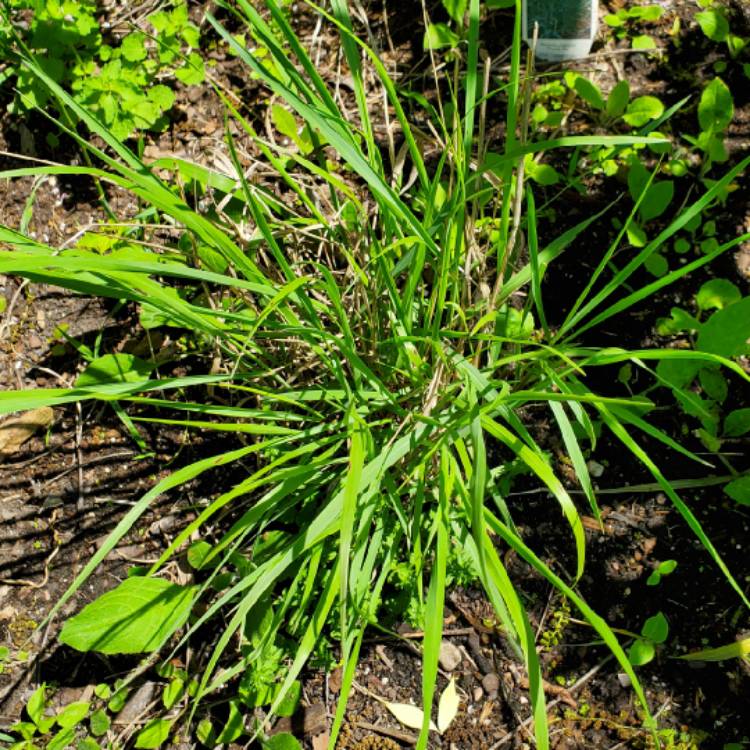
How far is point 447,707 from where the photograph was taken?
1325 millimetres

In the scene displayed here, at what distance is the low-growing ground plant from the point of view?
3.18 feet

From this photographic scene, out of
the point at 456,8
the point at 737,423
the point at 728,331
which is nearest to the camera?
the point at 728,331

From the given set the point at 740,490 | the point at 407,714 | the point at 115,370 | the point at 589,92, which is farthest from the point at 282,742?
the point at 589,92

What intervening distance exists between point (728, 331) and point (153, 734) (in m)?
1.18

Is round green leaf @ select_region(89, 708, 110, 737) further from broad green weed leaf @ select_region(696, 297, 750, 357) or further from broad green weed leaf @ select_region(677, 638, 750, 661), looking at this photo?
broad green weed leaf @ select_region(696, 297, 750, 357)

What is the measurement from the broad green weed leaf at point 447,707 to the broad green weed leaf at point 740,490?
60 cm

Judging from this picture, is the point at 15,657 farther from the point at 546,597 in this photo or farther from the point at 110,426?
the point at 546,597

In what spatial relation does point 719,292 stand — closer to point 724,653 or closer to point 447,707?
→ point 724,653

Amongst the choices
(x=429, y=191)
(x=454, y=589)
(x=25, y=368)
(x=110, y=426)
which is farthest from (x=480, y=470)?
(x=25, y=368)

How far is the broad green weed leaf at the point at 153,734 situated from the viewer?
4.29ft

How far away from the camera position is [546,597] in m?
1.37

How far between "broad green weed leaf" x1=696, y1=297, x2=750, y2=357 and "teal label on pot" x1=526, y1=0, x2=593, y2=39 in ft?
2.26

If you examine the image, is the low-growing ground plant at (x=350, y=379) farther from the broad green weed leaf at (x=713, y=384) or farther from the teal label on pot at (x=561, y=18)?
the teal label on pot at (x=561, y=18)

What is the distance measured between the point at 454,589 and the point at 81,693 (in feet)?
2.28
